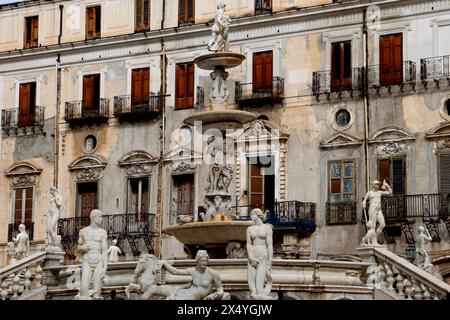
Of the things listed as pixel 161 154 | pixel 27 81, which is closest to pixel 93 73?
pixel 27 81

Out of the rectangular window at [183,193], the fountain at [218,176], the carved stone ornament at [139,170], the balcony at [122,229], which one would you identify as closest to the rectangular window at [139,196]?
the carved stone ornament at [139,170]

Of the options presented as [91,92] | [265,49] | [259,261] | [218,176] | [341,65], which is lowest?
[259,261]

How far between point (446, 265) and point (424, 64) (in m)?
6.62

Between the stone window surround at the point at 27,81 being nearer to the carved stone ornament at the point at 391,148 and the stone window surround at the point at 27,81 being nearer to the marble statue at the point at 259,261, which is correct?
the carved stone ornament at the point at 391,148

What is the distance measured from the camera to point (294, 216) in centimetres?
4188

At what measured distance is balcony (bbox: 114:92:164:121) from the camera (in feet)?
150

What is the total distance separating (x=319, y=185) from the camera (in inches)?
1665

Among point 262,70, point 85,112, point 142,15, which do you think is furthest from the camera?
point 142,15

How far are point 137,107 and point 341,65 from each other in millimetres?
8091

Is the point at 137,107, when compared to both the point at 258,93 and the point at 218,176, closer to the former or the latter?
the point at 258,93

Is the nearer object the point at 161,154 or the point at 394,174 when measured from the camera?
the point at 394,174

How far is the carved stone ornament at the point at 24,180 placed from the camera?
48.0 meters

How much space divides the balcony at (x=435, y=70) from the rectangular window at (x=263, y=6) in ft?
21.3
